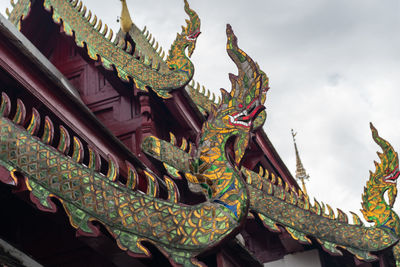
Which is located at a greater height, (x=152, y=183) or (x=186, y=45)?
(x=186, y=45)

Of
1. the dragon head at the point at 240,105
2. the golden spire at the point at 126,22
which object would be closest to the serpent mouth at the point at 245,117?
the dragon head at the point at 240,105

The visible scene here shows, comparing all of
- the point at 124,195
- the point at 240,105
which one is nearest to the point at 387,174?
the point at 240,105

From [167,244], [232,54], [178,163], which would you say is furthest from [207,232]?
[178,163]

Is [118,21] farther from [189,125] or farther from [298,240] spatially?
[298,240]

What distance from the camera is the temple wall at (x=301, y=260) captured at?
19.4ft

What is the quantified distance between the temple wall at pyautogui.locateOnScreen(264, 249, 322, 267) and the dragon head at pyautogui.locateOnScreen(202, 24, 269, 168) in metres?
2.53

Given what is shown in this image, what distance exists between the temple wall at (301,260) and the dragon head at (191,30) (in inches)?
94.6

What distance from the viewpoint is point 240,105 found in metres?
3.77

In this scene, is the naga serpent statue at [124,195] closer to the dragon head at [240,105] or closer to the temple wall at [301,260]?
the dragon head at [240,105]

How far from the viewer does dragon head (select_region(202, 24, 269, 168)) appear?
3635 millimetres

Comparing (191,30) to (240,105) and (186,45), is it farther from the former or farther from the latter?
(240,105)

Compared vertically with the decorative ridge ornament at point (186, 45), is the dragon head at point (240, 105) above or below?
below

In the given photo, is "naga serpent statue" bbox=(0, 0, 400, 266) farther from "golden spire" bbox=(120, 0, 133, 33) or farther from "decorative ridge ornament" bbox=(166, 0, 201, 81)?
"golden spire" bbox=(120, 0, 133, 33)

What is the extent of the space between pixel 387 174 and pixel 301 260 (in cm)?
117
